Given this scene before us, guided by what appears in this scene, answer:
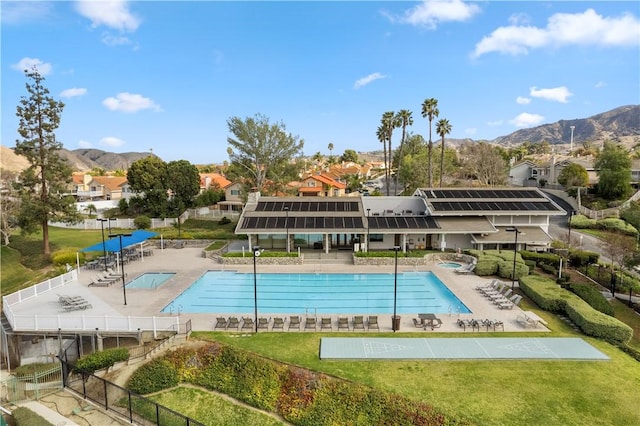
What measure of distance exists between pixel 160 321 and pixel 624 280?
30533 mm

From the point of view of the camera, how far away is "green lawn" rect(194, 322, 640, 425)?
13242 mm

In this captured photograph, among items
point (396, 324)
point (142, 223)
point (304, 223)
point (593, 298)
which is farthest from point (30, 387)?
point (142, 223)

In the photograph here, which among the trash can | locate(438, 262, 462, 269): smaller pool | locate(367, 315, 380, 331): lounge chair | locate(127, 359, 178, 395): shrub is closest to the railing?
locate(127, 359, 178, 395): shrub

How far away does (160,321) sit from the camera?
19688 mm

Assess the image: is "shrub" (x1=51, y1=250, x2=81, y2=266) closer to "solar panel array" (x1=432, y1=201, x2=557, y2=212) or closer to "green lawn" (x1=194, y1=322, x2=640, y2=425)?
"green lawn" (x1=194, y1=322, x2=640, y2=425)

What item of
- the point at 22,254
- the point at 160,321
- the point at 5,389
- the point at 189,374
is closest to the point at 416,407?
the point at 189,374

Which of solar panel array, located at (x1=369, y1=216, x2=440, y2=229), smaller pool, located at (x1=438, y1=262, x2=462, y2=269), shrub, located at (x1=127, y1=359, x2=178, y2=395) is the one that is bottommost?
Answer: shrub, located at (x1=127, y1=359, x2=178, y2=395)

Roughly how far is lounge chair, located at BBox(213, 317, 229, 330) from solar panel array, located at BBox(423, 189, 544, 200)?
25.7 m

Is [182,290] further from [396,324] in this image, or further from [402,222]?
[402,222]

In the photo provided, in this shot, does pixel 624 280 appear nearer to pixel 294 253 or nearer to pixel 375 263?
pixel 375 263

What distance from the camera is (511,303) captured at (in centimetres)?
2288

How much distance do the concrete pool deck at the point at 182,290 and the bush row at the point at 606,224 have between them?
86.5 feet

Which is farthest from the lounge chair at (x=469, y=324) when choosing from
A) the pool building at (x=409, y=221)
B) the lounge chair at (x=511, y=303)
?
the pool building at (x=409, y=221)

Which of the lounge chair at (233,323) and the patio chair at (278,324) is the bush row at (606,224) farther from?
the lounge chair at (233,323)
